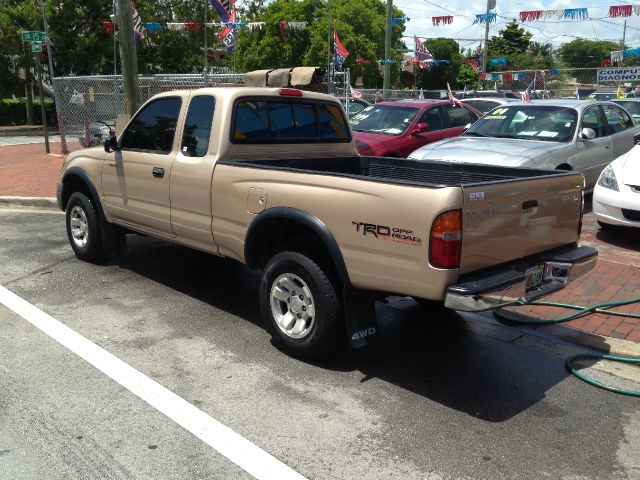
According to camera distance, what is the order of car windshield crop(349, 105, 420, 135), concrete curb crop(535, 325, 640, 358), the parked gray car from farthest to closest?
car windshield crop(349, 105, 420, 135) < the parked gray car < concrete curb crop(535, 325, 640, 358)

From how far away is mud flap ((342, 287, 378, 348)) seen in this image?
13.9ft

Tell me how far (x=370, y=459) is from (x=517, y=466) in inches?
30.3

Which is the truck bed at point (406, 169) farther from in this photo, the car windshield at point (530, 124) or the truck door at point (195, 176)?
the car windshield at point (530, 124)

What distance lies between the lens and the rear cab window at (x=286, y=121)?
5398 millimetres

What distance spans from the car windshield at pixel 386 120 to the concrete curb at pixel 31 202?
5.51 m

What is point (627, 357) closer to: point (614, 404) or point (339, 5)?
point (614, 404)

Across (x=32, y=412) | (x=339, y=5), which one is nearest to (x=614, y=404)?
(x=32, y=412)

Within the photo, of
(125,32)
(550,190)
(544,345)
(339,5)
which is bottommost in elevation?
(544,345)

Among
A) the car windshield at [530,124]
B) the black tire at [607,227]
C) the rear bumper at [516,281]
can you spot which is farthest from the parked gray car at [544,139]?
the rear bumper at [516,281]

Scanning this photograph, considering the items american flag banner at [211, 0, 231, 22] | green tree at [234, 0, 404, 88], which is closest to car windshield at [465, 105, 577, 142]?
american flag banner at [211, 0, 231, 22]

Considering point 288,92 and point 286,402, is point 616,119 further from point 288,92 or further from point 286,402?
point 286,402

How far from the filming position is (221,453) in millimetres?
3365

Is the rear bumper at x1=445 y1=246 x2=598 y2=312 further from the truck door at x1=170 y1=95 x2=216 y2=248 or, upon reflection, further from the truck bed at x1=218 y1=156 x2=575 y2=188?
the truck door at x1=170 y1=95 x2=216 y2=248

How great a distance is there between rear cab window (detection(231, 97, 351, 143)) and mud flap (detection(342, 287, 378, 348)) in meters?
1.84
